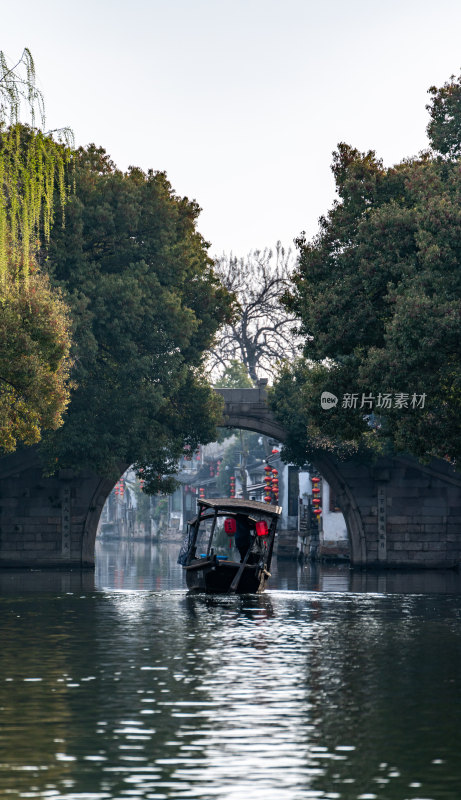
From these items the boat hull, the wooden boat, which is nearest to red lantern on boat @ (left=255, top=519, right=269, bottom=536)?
the wooden boat

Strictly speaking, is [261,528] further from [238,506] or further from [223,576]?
[223,576]

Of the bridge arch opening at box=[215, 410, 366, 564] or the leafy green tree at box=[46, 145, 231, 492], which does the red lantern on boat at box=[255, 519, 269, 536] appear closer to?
the leafy green tree at box=[46, 145, 231, 492]

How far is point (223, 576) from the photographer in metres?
30.3

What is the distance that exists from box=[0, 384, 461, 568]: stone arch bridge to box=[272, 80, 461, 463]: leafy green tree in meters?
12.0

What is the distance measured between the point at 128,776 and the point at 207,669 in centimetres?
645

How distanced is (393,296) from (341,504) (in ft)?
66.9

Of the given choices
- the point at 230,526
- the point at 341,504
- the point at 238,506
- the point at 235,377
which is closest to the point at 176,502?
the point at 235,377

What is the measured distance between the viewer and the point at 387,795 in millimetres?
8938

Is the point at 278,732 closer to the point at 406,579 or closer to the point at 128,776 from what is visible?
the point at 128,776

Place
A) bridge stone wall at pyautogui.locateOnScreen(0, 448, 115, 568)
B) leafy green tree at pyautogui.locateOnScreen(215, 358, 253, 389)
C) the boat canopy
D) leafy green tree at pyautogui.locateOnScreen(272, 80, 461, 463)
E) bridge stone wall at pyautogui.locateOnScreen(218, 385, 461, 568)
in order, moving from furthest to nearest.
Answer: leafy green tree at pyautogui.locateOnScreen(215, 358, 253, 389) → bridge stone wall at pyautogui.locateOnScreen(218, 385, 461, 568) → bridge stone wall at pyautogui.locateOnScreen(0, 448, 115, 568) → the boat canopy → leafy green tree at pyautogui.locateOnScreen(272, 80, 461, 463)

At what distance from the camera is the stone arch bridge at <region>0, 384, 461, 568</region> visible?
151 ft

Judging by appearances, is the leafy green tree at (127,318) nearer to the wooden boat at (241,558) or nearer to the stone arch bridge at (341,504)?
the stone arch bridge at (341,504)

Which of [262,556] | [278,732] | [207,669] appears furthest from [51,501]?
[278,732]

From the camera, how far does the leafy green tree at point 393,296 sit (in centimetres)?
2827
